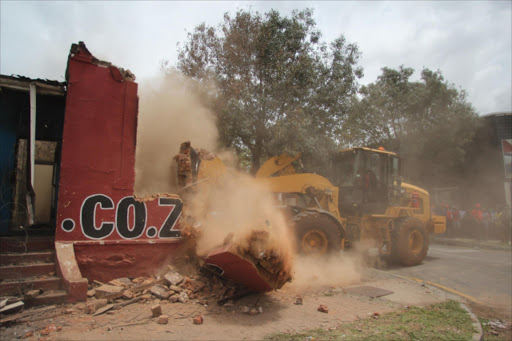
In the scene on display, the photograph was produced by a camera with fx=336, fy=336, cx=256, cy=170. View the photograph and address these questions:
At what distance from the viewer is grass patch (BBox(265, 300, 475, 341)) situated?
4281mm

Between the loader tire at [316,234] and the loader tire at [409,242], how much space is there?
8.88 ft

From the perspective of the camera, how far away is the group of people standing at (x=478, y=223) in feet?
55.6

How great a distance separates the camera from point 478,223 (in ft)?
58.7

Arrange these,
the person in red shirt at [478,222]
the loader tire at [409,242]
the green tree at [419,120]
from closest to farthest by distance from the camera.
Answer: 1. the loader tire at [409,242]
2. the person in red shirt at [478,222]
3. the green tree at [419,120]

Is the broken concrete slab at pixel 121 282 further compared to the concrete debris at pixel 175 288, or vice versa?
the broken concrete slab at pixel 121 282

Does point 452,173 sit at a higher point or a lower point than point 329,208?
higher

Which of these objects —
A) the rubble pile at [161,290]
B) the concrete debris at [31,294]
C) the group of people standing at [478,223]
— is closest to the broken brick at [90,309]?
the rubble pile at [161,290]

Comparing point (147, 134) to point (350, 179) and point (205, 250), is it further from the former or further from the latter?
point (350, 179)

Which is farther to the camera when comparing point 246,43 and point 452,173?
point 452,173

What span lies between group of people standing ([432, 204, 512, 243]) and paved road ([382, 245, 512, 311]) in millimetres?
5388

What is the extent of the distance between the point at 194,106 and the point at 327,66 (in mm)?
4806

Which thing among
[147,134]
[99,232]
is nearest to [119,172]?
[99,232]

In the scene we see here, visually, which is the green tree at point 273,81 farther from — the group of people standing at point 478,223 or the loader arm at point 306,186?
the group of people standing at point 478,223

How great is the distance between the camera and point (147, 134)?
8031mm
